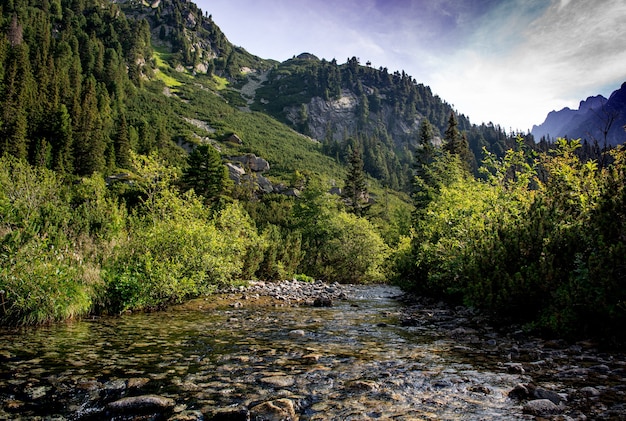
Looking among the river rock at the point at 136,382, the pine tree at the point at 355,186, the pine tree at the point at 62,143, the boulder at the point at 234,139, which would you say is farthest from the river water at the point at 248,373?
the boulder at the point at 234,139

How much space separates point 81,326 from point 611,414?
991 centimetres

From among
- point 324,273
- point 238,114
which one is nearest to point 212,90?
point 238,114

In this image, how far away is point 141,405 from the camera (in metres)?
3.96

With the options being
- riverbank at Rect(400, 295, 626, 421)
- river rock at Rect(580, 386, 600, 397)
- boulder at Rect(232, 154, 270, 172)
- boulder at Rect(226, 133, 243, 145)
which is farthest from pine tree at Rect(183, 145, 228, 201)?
boulder at Rect(226, 133, 243, 145)

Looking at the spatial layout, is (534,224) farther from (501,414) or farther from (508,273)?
(501,414)

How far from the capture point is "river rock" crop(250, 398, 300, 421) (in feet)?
12.5

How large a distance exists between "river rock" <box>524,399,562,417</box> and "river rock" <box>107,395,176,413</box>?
398 cm

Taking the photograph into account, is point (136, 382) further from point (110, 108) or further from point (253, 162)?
point (110, 108)

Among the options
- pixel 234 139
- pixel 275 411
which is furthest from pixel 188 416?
pixel 234 139

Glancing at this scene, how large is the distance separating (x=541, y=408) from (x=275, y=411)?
9.53 feet

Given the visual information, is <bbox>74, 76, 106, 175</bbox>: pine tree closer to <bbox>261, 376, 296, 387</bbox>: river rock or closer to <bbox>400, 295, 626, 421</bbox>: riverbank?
<bbox>261, 376, 296, 387</bbox>: river rock

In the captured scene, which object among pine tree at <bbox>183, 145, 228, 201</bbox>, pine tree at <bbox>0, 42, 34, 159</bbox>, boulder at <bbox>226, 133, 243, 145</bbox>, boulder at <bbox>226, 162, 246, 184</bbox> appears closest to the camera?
pine tree at <bbox>183, 145, 228, 201</bbox>

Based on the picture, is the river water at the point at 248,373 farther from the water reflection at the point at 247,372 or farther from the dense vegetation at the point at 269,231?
the dense vegetation at the point at 269,231

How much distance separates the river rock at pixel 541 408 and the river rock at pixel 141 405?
3.98 m
